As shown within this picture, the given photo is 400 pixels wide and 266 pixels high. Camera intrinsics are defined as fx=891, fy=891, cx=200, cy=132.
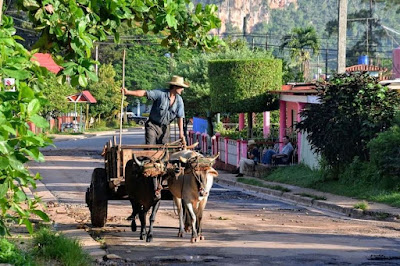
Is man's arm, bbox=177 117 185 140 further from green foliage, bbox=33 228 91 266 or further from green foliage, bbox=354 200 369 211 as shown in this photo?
green foliage, bbox=354 200 369 211

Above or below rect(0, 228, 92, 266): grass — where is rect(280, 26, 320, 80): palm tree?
above

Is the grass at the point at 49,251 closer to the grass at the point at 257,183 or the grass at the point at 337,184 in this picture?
the grass at the point at 337,184

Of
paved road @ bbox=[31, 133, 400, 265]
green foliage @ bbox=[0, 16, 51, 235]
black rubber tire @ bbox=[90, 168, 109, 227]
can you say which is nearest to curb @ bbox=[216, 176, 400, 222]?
paved road @ bbox=[31, 133, 400, 265]

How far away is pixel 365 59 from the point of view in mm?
60750

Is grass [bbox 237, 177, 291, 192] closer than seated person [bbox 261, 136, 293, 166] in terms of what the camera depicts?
Yes

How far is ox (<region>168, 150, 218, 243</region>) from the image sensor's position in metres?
13.8

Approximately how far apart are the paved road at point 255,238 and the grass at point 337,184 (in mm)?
1873

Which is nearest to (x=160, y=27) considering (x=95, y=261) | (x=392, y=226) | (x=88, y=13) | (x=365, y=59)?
(x=88, y=13)

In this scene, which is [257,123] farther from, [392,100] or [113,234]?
[113,234]

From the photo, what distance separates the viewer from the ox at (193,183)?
13.8 metres

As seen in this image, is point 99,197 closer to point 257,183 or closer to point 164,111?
point 164,111

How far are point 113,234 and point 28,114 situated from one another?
802cm

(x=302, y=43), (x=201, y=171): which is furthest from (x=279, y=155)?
(x=302, y=43)

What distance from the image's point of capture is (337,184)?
25.1m
